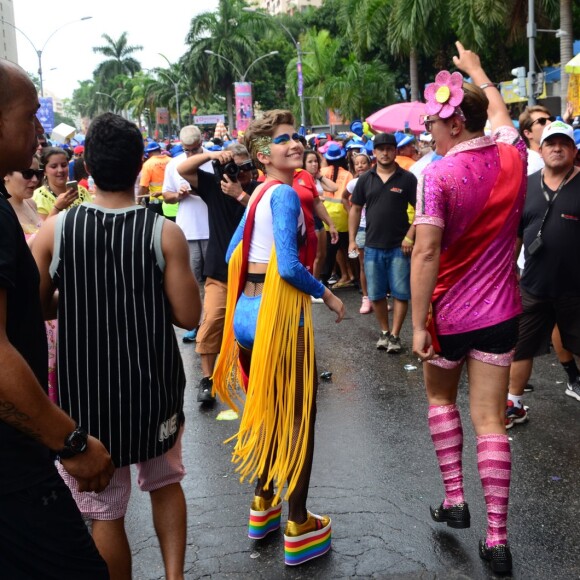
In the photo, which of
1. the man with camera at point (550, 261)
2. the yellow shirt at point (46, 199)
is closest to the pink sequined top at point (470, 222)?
the man with camera at point (550, 261)

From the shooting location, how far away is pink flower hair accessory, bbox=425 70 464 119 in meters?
3.41

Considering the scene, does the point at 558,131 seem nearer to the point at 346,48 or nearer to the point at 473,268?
the point at 473,268

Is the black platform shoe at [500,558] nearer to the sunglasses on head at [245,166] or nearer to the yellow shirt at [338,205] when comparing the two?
the sunglasses on head at [245,166]

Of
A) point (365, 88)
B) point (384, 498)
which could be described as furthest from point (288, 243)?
point (365, 88)

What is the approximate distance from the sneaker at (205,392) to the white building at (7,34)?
393 feet

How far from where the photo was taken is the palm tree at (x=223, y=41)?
200 feet

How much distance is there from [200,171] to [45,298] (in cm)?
267

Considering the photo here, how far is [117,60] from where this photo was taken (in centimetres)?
10056

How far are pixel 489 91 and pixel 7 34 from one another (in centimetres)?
13332

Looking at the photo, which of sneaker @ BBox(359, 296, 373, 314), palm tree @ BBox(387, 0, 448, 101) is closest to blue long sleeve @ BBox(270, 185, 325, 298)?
sneaker @ BBox(359, 296, 373, 314)

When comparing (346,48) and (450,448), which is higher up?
(346,48)

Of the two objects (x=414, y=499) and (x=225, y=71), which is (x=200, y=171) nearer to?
(x=414, y=499)

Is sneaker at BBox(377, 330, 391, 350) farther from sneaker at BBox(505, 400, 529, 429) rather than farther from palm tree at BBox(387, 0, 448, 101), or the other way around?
palm tree at BBox(387, 0, 448, 101)

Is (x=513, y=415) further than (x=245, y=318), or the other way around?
(x=513, y=415)
